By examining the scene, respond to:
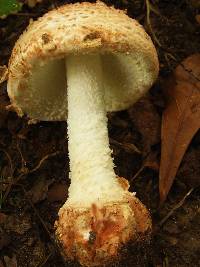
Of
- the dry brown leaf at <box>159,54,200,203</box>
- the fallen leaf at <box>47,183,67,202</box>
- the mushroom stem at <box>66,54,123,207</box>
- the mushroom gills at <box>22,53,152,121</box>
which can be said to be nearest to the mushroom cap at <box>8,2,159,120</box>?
the mushroom gills at <box>22,53,152,121</box>

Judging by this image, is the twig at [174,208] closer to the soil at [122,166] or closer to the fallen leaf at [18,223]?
the soil at [122,166]

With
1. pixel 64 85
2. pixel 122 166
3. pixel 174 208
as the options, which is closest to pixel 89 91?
pixel 64 85

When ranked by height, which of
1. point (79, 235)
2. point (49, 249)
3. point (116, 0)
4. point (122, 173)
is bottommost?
point (49, 249)

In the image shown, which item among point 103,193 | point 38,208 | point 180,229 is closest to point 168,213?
point 180,229

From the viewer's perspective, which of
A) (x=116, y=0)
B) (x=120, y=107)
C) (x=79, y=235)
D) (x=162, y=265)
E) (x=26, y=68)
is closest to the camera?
(x=79, y=235)

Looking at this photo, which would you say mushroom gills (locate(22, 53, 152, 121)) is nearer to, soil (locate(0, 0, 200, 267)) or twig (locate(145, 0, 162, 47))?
soil (locate(0, 0, 200, 267))

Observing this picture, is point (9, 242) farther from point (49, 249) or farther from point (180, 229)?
point (180, 229)
